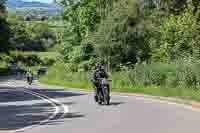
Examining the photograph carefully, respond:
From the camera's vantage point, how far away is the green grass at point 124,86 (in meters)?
31.9

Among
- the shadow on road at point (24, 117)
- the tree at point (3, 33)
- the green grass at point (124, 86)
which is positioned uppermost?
the tree at point (3, 33)

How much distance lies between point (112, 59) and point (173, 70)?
2096 centimetres

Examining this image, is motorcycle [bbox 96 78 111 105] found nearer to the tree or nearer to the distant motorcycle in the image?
the distant motorcycle

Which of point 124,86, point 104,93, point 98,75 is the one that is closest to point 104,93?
point 104,93

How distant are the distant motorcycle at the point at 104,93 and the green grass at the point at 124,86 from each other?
136 inches

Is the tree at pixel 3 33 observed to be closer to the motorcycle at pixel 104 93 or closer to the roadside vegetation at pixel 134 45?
the roadside vegetation at pixel 134 45

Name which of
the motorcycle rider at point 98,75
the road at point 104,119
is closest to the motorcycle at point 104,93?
the motorcycle rider at point 98,75

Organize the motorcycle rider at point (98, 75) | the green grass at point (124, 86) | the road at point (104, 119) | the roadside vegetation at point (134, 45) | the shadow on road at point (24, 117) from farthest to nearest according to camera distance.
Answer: the roadside vegetation at point (134, 45) → the green grass at point (124, 86) → the motorcycle rider at point (98, 75) → the shadow on road at point (24, 117) → the road at point (104, 119)

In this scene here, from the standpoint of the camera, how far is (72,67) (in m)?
71.2

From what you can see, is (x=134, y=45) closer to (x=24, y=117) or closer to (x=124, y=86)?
(x=124, y=86)

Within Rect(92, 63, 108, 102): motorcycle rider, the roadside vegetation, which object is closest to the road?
Rect(92, 63, 108, 102): motorcycle rider

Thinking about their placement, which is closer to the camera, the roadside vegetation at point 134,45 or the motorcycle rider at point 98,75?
the motorcycle rider at point 98,75

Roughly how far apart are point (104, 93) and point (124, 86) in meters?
16.6

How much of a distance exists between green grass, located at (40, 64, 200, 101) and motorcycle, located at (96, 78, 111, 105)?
3.46 metres
